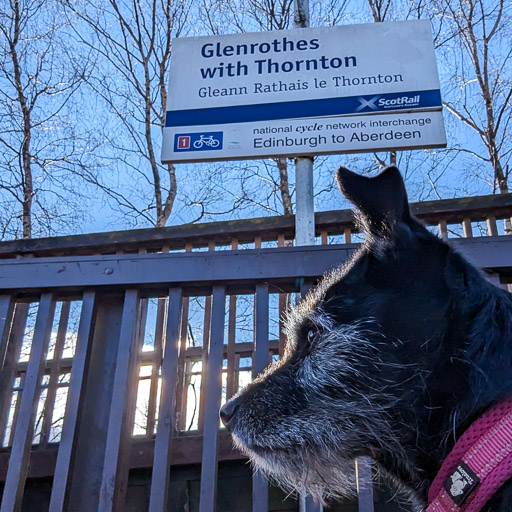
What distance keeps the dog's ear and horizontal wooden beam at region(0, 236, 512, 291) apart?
0.51m

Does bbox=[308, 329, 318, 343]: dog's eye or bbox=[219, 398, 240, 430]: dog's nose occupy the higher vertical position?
bbox=[308, 329, 318, 343]: dog's eye

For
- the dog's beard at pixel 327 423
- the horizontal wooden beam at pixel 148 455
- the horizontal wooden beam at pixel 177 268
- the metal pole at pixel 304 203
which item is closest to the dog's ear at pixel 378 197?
the dog's beard at pixel 327 423

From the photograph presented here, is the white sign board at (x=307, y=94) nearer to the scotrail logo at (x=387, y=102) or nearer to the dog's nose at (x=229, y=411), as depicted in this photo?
the scotrail logo at (x=387, y=102)

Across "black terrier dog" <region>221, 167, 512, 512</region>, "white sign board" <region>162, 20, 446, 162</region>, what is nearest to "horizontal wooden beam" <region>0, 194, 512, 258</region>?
"white sign board" <region>162, 20, 446, 162</region>

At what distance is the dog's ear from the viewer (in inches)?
57.5

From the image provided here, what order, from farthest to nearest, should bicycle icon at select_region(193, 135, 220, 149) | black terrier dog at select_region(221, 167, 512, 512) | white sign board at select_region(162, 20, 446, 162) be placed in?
bicycle icon at select_region(193, 135, 220, 149) → white sign board at select_region(162, 20, 446, 162) → black terrier dog at select_region(221, 167, 512, 512)

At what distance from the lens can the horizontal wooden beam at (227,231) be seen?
3521mm

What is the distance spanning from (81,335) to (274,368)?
2.91 feet

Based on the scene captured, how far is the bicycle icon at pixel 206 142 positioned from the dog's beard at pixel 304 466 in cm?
207

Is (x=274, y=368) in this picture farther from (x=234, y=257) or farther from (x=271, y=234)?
(x=271, y=234)

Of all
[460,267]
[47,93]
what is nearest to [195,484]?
[460,267]

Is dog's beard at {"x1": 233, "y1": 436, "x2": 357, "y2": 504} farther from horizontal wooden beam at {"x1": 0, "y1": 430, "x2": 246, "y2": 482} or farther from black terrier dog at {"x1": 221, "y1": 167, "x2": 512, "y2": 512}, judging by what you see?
horizontal wooden beam at {"x1": 0, "y1": 430, "x2": 246, "y2": 482}

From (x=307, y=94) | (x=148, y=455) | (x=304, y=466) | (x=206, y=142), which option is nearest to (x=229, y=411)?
(x=304, y=466)

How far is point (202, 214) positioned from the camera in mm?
10703
